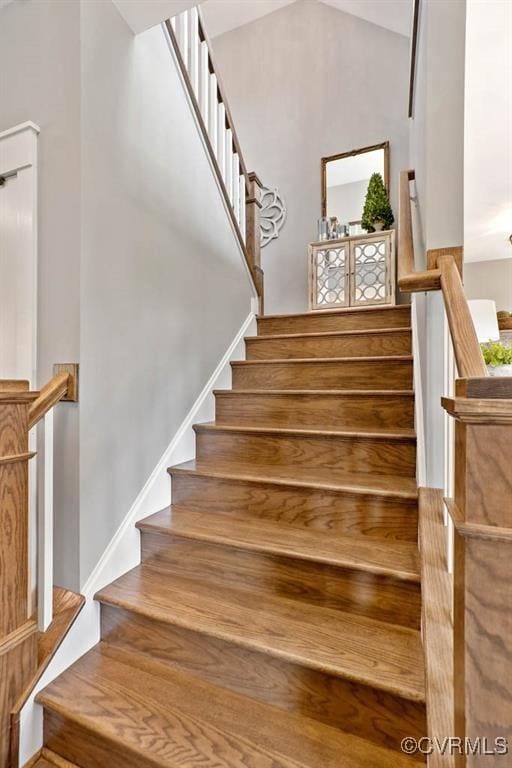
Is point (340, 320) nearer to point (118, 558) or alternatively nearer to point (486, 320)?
point (486, 320)

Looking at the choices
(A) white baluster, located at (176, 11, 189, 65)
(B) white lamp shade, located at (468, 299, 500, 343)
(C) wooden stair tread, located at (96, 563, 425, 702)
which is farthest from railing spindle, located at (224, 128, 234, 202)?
(C) wooden stair tread, located at (96, 563, 425, 702)

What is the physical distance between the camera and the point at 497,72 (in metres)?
2.55

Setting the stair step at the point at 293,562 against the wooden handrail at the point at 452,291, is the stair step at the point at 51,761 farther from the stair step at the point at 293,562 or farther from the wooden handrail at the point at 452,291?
the wooden handrail at the point at 452,291

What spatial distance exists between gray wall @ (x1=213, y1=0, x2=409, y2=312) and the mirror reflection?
0.08 metres

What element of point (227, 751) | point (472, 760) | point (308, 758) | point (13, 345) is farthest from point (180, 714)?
point (13, 345)

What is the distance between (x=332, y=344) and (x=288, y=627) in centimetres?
160

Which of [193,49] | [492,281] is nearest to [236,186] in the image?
[193,49]

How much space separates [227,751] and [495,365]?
2.15m

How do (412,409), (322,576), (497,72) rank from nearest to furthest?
1. (322,576)
2. (412,409)
3. (497,72)

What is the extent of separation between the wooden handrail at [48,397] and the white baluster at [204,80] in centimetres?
177

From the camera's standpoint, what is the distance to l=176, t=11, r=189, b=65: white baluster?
204cm

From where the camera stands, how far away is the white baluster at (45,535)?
4.14 ft

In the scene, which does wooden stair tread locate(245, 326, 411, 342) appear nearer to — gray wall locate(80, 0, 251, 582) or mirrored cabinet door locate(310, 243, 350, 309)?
gray wall locate(80, 0, 251, 582)

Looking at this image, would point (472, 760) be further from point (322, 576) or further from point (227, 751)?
point (322, 576)
